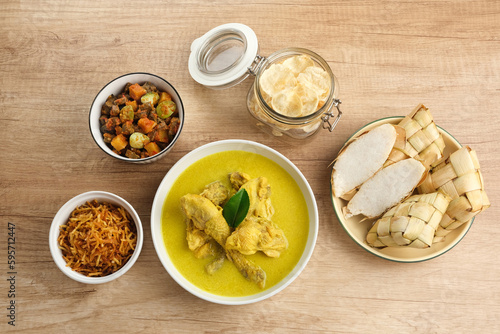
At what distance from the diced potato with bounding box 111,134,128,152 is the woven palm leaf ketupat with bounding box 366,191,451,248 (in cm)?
121

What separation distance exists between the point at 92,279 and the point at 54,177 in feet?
1.97

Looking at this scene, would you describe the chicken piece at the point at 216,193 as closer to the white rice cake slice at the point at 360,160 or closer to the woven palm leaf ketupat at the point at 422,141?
the white rice cake slice at the point at 360,160

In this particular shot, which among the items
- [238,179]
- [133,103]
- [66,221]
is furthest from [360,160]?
[66,221]

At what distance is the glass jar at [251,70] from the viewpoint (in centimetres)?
176

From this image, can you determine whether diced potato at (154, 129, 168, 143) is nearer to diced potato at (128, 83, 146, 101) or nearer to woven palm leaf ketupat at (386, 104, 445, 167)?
diced potato at (128, 83, 146, 101)

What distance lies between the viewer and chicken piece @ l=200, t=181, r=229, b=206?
182 cm

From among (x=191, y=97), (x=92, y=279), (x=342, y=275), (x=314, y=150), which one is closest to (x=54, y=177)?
(x=92, y=279)

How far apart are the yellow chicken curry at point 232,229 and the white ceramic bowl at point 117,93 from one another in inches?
7.3

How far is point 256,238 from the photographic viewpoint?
1.73 m

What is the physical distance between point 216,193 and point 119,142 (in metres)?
0.50

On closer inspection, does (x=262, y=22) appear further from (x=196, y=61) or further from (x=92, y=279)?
(x=92, y=279)

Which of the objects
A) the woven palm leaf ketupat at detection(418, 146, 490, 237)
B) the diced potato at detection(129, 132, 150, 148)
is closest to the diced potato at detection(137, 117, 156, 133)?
the diced potato at detection(129, 132, 150, 148)

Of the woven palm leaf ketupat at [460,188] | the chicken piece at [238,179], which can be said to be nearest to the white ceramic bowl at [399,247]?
the woven palm leaf ketupat at [460,188]

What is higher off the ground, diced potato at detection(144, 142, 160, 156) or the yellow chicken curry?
diced potato at detection(144, 142, 160, 156)
